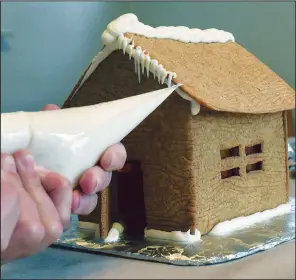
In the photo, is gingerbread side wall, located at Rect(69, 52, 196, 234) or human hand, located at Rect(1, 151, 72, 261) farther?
gingerbread side wall, located at Rect(69, 52, 196, 234)

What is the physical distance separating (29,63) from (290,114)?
98cm

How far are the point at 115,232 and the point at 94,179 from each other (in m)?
0.46

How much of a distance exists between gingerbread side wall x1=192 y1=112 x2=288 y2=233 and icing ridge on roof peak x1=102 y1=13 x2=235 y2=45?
197 millimetres

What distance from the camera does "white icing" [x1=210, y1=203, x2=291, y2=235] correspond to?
119cm

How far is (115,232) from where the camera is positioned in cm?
118

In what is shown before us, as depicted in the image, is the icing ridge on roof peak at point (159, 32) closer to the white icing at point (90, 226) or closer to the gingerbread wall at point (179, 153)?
the gingerbread wall at point (179, 153)

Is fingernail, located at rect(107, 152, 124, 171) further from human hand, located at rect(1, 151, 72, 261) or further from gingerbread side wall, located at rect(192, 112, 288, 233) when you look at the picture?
gingerbread side wall, located at rect(192, 112, 288, 233)

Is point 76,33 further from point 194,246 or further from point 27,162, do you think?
point 27,162

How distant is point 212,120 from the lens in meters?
1.17

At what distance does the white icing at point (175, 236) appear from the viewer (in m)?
1.13

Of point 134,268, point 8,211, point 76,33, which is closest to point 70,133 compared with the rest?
point 8,211

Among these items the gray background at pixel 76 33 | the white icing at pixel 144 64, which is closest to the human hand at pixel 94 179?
the white icing at pixel 144 64

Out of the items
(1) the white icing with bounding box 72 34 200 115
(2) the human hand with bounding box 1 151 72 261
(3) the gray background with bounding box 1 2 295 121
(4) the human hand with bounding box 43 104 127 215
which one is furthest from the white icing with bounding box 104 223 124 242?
(3) the gray background with bounding box 1 2 295 121

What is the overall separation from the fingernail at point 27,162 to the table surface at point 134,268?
35 cm
